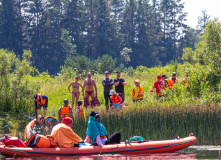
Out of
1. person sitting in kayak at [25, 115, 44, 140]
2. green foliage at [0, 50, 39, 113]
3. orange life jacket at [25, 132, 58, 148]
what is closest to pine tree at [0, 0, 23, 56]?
green foliage at [0, 50, 39, 113]

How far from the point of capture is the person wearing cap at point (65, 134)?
39.1ft

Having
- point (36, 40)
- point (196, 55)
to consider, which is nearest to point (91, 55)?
point (36, 40)

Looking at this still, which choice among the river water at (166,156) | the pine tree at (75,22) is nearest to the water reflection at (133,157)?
the river water at (166,156)

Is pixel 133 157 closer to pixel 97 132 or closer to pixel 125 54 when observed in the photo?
pixel 97 132

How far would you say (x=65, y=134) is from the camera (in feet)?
39.3

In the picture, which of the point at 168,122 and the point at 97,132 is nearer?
the point at 97,132

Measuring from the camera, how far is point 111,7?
7219 cm

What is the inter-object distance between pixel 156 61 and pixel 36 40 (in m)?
20.9

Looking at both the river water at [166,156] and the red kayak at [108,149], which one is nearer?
the river water at [166,156]

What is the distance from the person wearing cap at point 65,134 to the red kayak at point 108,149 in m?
0.20

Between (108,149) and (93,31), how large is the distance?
5273 cm

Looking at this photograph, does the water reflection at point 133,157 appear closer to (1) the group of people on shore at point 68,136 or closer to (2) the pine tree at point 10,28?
(1) the group of people on shore at point 68,136

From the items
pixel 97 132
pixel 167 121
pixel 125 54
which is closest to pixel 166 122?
pixel 167 121

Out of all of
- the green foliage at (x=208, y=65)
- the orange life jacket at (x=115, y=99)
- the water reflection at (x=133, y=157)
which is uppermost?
the green foliage at (x=208, y=65)
